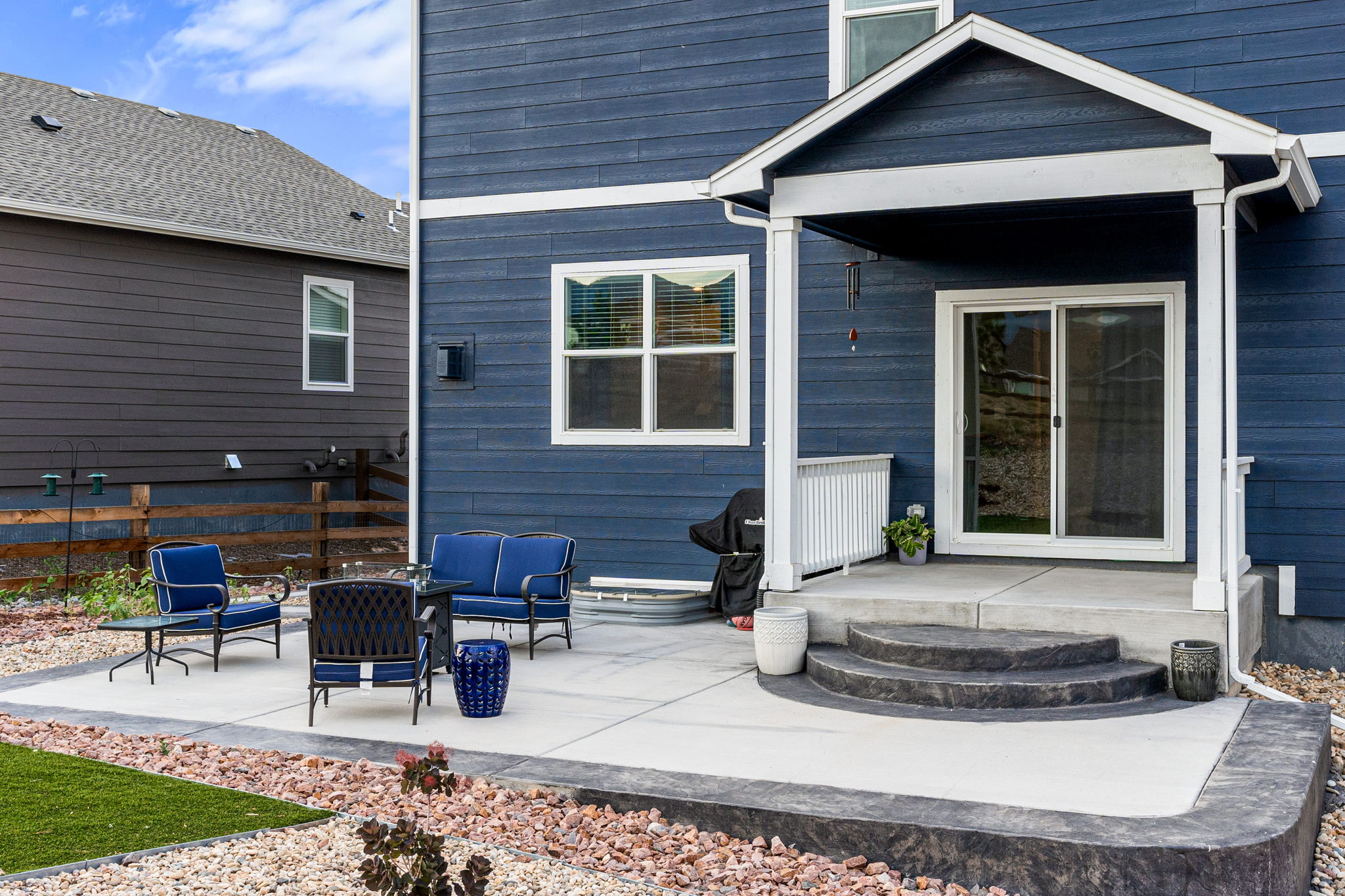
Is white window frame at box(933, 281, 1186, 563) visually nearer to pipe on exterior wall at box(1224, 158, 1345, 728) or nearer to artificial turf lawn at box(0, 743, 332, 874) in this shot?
pipe on exterior wall at box(1224, 158, 1345, 728)

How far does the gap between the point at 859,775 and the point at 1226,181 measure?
3908 mm

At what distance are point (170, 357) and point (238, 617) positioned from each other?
693cm

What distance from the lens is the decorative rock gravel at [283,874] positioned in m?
4.00

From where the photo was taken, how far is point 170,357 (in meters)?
13.7

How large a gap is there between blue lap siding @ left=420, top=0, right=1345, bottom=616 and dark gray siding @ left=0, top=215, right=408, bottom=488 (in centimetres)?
451

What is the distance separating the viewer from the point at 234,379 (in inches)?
564

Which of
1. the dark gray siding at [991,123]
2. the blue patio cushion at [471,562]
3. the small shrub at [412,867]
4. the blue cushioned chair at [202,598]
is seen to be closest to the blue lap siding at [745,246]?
the dark gray siding at [991,123]

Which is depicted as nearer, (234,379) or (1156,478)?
(1156,478)

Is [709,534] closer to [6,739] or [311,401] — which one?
[6,739]

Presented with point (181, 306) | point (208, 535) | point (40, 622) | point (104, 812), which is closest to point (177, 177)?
point (181, 306)

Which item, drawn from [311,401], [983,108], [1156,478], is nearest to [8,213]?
[311,401]

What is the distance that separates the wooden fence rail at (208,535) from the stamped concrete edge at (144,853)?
524 cm

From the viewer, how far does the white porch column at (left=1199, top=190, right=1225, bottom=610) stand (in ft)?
21.0

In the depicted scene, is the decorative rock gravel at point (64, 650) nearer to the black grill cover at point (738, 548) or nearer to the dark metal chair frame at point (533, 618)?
the dark metal chair frame at point (533, 618)
